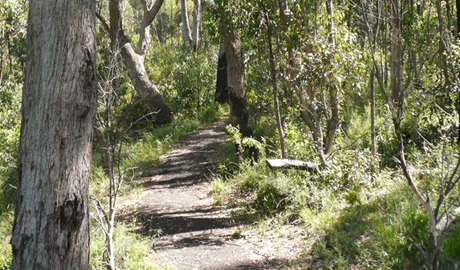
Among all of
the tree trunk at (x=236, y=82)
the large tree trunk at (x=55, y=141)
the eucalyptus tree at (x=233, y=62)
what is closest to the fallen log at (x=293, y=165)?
the eucalyptus tree at (x=233, y=62)

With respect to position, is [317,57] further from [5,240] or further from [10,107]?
[10,107]

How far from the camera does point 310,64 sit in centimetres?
891

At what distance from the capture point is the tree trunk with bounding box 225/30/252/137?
1162cm

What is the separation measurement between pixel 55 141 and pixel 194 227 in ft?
16.1

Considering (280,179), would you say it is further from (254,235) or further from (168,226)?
(168,226)

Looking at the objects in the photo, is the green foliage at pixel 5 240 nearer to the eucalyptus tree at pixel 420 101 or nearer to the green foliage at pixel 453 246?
the eucalyptus tree at pixel 420 101

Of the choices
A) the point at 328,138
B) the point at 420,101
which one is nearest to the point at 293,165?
the point at 328,138

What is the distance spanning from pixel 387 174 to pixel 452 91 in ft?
4.88

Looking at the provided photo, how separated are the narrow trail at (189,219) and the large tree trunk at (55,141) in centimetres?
312

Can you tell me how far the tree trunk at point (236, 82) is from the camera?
11617mm

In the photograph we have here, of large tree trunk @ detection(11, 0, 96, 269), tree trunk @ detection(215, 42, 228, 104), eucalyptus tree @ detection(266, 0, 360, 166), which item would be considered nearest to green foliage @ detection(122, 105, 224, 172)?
tree trunk @ detection(215, 42, 228, 104)

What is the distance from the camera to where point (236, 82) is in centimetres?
1183

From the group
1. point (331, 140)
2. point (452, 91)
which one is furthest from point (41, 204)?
point (331, 140)

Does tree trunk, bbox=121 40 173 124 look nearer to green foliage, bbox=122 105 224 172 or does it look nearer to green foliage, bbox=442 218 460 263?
green foliage, bbox=122 105 224 172
